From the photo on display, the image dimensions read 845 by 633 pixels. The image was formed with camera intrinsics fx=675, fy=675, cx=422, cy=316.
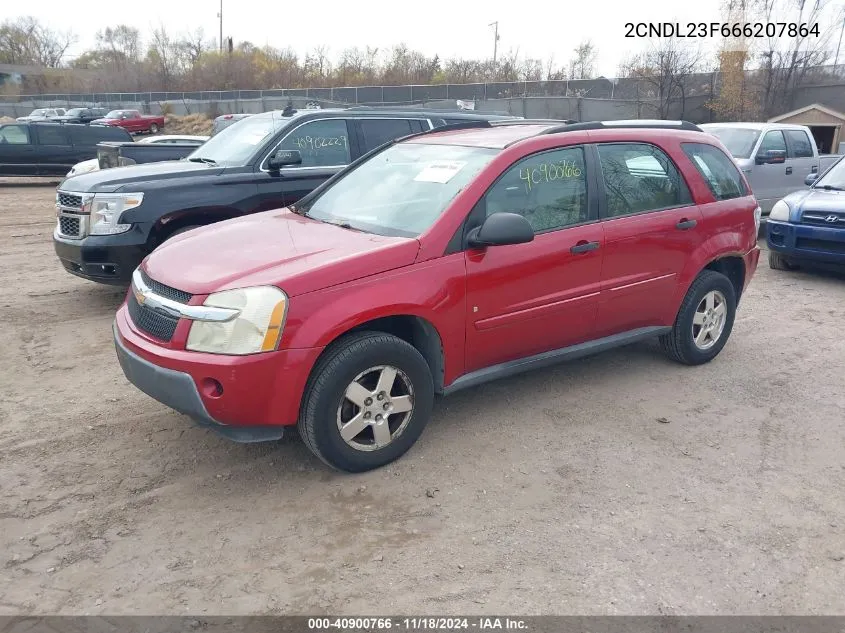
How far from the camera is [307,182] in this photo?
697 cm

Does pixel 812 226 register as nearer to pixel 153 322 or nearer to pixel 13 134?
pixel 153 322

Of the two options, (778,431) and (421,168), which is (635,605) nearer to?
(778,431)

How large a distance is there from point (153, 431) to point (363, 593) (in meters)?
2.01

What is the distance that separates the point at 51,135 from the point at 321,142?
14.2m

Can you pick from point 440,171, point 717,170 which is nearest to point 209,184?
point 440,171

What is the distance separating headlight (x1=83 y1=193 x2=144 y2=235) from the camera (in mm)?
6082

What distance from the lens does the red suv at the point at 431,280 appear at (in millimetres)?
3305

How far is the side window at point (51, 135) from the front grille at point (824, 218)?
57.9 feet

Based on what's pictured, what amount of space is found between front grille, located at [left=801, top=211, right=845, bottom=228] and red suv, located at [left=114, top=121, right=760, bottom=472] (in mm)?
3153

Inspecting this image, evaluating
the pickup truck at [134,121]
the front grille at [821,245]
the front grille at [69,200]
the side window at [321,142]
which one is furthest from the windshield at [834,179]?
the pickup truck at [134,121]

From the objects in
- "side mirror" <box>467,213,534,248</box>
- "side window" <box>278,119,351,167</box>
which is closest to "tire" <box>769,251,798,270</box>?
"side window" <box>278,119,351,167</box>

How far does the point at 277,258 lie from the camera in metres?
3.60

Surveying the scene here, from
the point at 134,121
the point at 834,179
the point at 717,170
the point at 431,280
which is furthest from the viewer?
Result: the point at 134,121

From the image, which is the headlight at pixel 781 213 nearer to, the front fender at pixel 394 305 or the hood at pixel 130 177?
the front fender at pixel 394 305
